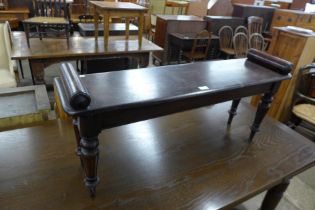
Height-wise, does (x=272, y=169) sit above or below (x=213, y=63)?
below

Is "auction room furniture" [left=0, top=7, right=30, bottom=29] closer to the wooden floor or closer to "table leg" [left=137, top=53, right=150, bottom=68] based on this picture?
"table leg" [left=137, top=53, right=150, bottom=68]

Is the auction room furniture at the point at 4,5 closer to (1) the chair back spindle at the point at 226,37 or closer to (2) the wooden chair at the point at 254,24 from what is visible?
(1) the chair back spindle at the point at 226,37

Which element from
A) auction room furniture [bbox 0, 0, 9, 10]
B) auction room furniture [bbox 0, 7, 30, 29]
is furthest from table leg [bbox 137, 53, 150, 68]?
auction room furniture [bbox 0, 0, 9, 10]

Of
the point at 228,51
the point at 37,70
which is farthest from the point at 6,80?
the point at 228,51

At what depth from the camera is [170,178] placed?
1.06m

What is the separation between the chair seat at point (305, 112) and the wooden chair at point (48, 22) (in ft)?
8.17

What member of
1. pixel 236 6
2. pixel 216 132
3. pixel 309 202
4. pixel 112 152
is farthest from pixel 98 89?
pixel 236 6

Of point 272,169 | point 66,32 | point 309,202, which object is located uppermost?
point 66,32

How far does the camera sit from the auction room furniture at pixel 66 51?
2.17 m

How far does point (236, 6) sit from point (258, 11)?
424 mm

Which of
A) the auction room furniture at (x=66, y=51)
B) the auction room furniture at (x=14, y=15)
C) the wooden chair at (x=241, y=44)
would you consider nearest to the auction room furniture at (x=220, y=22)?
the wooden chair at (x=241, y=44)

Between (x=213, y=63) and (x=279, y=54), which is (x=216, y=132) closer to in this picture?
(x=213, y=63)

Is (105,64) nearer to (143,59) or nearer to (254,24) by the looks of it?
(143,59)

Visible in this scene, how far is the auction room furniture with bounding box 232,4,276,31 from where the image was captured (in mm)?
4348
